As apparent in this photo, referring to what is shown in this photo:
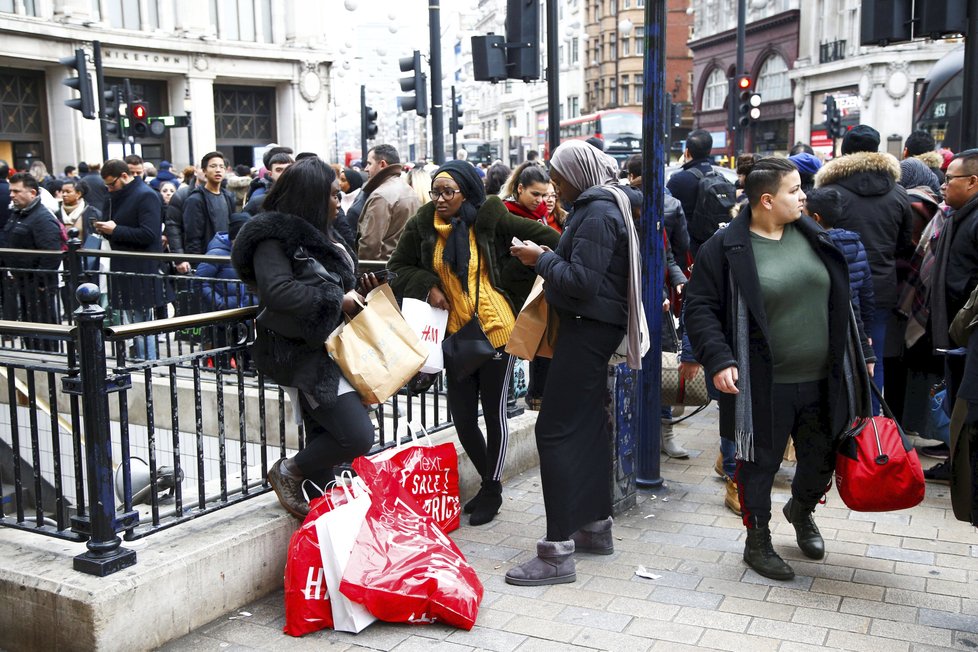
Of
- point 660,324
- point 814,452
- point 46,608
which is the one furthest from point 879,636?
point 46,608

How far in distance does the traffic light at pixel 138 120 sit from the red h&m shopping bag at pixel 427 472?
14.7 metres

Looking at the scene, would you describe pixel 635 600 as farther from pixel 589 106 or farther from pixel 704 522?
pixel 589 106

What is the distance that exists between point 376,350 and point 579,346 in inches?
36.7

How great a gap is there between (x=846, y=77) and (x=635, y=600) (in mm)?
43415

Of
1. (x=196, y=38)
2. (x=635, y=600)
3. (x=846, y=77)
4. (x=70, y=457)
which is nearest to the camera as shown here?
(x=635, y=600)

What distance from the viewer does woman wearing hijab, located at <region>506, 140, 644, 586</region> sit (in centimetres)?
444

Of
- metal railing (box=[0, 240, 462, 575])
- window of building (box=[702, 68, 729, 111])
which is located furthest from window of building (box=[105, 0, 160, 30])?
metal railing (box=[0, 240, 462, 575])

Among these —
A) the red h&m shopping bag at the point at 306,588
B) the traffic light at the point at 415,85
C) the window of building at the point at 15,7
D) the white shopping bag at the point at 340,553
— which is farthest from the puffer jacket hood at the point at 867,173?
the window of building at the point at 15,7

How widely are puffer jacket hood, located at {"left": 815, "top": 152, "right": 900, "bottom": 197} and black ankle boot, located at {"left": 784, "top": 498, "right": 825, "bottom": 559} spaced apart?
2467 mm

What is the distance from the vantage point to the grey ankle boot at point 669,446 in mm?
6656

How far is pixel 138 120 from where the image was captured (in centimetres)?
1800

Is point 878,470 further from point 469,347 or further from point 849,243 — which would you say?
point 469,347

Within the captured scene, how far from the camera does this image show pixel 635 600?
14.0 feet

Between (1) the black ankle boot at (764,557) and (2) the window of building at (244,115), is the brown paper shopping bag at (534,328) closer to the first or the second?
(1) the black ankle boot at (764,557)
